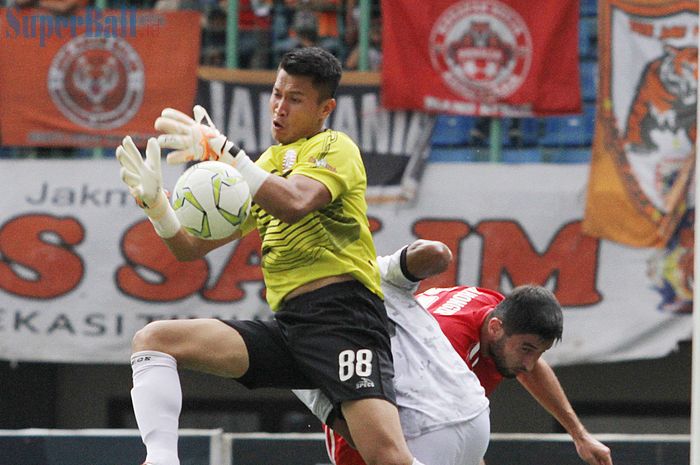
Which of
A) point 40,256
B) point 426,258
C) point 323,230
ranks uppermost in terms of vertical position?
point 323,230

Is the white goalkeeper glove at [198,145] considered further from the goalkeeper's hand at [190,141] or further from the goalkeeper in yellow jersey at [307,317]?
the goalkeeper in yellow jersey at [307,317]

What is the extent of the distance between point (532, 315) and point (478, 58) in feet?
17.2

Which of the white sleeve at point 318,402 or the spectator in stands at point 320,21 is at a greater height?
the spectator in stands at point 320,21

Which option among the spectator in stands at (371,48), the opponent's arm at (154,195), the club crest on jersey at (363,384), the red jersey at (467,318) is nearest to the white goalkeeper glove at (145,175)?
the opponent's arm at (154,195)

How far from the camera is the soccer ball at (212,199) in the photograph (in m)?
4.57

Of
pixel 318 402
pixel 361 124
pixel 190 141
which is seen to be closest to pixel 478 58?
pixel 361 124

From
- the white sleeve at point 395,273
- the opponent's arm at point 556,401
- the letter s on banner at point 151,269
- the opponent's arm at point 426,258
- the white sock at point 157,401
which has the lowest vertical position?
the letter s on banner at point 151,269

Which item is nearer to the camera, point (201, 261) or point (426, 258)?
point (426, 258)

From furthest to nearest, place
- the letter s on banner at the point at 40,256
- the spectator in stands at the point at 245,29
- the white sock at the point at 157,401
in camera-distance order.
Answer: the spectator in stands at the point at 245,29 → the letter s on banner at the point at 40,256 → the white sock at the point at 157,401

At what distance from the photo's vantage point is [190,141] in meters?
4.49

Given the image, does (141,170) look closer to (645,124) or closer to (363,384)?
(363,384)

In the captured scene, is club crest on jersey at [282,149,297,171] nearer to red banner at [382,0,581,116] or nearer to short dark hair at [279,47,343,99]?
short dark hair at [279,47,343,99]

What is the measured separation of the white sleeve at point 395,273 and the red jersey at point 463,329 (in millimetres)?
383

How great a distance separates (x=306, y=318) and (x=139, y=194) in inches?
29.8
